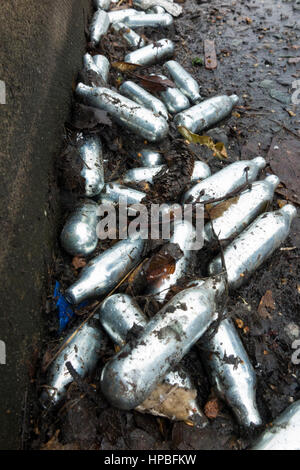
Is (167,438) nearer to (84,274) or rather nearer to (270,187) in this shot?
(84,274)

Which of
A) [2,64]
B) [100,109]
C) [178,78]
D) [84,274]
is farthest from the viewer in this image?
[178,78]

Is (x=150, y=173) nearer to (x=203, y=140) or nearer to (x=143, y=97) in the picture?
(x=203, y=140)

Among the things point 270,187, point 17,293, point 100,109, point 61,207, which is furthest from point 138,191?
point 17,293

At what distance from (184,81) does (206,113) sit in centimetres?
58

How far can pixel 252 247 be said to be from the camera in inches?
A: 87.5

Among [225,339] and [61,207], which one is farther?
[61,207]

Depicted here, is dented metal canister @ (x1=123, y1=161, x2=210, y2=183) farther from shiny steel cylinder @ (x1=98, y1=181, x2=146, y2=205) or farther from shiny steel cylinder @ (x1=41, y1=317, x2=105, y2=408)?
shiny steel cylinder @ (x1=41, y1=317, x2=105, y2=408)

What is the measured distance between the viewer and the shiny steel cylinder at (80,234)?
7.29 ft

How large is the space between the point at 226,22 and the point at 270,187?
3129 millimetres

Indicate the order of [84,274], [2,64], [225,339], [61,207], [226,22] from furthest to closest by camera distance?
[226,22]
[61,207]
[84,274]
[225,339]
[2,64]

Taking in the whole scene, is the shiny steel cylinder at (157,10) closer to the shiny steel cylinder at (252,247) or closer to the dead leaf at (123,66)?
the dead leaf at (123,66)

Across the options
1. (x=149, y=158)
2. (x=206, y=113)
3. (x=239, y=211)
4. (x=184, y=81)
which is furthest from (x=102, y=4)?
(x=239, y=211)

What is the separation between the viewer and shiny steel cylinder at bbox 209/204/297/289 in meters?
2.17

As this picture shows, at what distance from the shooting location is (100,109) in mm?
2762
